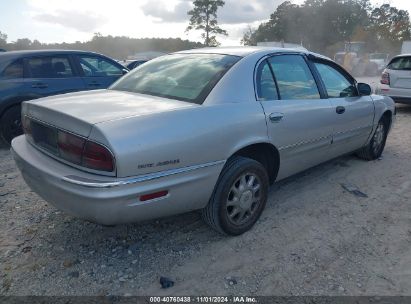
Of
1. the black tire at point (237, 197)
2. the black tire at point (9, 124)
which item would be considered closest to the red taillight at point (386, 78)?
the black tire at point (237, 197)

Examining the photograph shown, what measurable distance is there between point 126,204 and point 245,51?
73.7 inches

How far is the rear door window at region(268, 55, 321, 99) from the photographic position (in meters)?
3.55

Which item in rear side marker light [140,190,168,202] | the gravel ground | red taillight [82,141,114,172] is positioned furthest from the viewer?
the gravel ground

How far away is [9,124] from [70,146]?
3894 mm

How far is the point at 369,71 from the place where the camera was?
2886 cm

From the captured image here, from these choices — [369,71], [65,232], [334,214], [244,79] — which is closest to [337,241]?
[334,214]

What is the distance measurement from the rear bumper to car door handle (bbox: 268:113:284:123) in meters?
0.70

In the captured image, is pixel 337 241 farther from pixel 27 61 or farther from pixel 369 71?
pixel 369 71

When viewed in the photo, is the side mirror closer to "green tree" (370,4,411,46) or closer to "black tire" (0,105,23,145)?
"black tire" (0,105,23,145)

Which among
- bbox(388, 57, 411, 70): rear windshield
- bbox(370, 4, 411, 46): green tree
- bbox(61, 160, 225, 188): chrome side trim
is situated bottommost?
bbox(61, 160, 225, 188): chrome side trim

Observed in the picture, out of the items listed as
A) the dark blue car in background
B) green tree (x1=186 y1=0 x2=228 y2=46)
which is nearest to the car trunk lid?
the dark blue car in background

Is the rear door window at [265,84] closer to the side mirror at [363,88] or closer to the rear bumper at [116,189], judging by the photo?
the rear bumper at [116,189]

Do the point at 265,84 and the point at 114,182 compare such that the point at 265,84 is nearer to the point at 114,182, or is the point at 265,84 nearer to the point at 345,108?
the point at 345,108

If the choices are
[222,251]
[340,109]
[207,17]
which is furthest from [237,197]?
[207,17]
